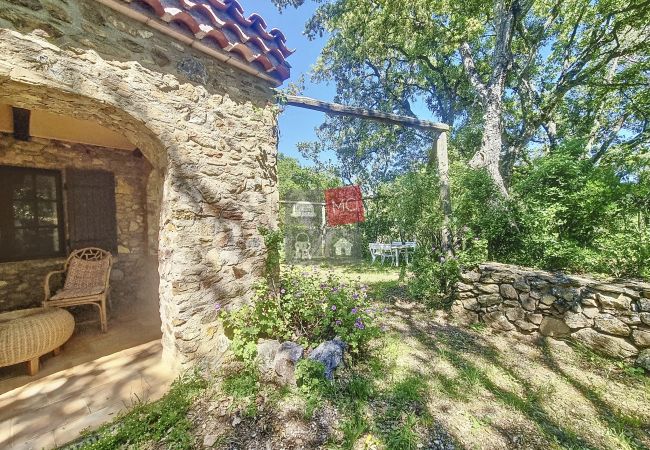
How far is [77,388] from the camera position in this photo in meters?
2.25

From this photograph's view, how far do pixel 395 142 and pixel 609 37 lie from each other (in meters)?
6.73

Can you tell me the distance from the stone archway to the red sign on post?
4.60m

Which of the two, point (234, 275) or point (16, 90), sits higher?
point (16, 90)

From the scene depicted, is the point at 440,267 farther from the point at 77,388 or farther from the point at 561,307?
the point at 77,388

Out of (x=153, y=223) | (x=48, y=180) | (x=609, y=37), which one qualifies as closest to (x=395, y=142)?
(x=609, y=37)

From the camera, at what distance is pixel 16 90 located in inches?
67.5

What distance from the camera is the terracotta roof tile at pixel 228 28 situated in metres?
2.09

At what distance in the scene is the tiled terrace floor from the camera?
1846 millimetres

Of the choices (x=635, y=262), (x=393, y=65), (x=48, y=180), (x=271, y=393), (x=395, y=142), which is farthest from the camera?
(x=395, y=142)

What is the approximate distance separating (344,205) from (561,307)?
5.20 m

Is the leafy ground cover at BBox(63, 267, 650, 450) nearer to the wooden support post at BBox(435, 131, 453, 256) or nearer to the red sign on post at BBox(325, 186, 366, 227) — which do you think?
the wooden support post at BBox(435, 131, 453, 256)

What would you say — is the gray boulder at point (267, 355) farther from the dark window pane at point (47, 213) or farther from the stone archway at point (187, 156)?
the dark window pane at point (47, 213)

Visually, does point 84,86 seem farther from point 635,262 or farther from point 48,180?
point 635,262

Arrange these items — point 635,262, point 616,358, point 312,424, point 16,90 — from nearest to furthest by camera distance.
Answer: point 16,90 → point 312,424 → point 616,358 → point 635,262
